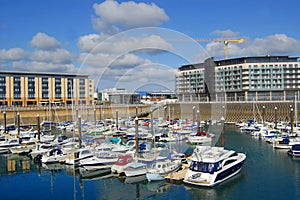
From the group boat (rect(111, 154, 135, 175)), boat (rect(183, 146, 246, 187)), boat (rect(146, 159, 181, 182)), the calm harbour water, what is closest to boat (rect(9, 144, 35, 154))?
the calm harbour water

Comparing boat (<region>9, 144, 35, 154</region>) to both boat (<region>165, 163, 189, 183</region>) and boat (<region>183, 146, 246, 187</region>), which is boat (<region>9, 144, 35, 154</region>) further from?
boat (<region>183, 146, 246, 187</region>)

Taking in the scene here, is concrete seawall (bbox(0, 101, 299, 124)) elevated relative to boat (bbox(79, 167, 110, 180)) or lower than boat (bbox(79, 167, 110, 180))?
elevated

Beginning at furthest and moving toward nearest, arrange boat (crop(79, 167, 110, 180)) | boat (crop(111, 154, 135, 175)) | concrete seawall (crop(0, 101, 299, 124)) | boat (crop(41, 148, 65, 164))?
1. concrete seawall (crop(0, 101, 299, 124))
2. boat (crop(41, 148, 65, 164))
3. boat (crop(79, 167, 110, 180))
4. boat (crop(111, 154, 135, 175))

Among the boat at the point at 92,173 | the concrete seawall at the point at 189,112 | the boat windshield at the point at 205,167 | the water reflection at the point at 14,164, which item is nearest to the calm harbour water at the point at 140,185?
the water reflection at the point at 14,164

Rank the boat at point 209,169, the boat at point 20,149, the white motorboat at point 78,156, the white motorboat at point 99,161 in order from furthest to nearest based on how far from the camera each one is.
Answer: the boat at point 20,149, the white motorboat at point 78,156, the white motorboat at point 99,161, the boat at point 209,169

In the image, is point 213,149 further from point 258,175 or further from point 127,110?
point 127,110

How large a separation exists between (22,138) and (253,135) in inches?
733

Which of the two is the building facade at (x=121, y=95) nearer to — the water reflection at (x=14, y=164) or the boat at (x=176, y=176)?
the water reflection at (x=14, y=164)

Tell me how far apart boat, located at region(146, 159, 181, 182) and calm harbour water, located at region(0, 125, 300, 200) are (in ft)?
0.86

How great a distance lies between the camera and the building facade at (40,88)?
1801 inches

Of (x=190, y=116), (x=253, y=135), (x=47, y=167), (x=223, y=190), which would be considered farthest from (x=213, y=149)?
(x=190, y=116)

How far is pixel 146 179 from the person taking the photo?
14.1 metres

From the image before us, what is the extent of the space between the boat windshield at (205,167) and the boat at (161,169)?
144 cm

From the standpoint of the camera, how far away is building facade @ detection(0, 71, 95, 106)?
45750mm
